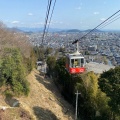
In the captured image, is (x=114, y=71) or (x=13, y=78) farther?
(x=114, y=71)

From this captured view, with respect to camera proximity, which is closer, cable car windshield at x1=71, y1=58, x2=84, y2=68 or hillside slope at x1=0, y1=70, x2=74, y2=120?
hillside slope at x1=0, y1=70, x2=74, y2=120

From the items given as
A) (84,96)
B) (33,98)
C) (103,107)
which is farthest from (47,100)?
(103,107)

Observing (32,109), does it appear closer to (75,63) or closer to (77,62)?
(75,63)

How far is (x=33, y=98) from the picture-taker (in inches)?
977

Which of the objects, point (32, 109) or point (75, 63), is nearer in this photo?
point (75, 63)

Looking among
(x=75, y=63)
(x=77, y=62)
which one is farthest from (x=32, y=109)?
(x=77, y=62)

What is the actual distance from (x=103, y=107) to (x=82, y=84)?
14.3 ft

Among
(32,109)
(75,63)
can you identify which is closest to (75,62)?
(75,63)

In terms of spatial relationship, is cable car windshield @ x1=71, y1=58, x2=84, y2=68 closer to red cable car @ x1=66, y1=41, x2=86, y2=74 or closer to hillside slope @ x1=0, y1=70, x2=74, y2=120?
red cable car @ x1=66, y1=41, x2=86, y2=74

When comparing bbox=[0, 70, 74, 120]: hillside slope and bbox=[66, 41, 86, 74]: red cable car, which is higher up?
bbox=[66, 41, 86, 74]: red cable car

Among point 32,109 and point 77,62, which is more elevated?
point 77,62

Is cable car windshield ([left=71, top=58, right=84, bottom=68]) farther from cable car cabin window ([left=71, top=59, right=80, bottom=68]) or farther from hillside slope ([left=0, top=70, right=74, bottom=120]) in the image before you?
hillside slope ([left=0, top=70, right=74, bottom=120])

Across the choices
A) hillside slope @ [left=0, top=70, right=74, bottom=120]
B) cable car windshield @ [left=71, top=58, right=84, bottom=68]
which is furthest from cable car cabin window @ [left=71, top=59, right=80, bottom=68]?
hillside slope @ [left=0, top=70, right=74, bottom=120]

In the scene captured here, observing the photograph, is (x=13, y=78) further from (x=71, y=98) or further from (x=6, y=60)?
(x=71, y=98)
